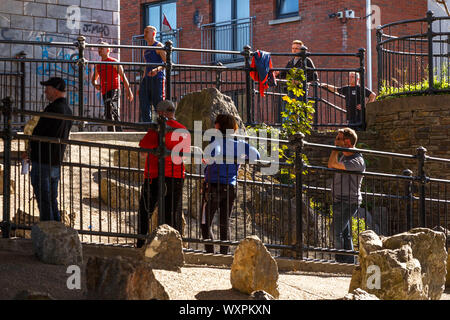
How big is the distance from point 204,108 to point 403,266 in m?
6.20

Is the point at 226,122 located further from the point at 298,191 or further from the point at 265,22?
the point at 265,22

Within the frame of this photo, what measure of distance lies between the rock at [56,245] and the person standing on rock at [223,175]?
2206 millimetres

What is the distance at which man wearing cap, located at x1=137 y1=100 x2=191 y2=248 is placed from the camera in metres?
8.35

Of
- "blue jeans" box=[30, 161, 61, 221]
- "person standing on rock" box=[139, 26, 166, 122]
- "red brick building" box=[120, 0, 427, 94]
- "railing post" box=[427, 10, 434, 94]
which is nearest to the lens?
"blue jeans" box=[30, 161, 61, 221]

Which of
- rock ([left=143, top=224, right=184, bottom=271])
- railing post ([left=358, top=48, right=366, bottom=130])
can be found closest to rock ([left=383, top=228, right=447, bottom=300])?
rock ([left=143, top=224, right=184, bottom=271])

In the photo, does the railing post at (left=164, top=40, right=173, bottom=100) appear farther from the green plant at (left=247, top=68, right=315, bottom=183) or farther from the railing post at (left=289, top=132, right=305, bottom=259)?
the railing post at (left=289, top=132, right=305, bottom=259)

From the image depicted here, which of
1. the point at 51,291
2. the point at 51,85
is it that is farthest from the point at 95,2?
the point at 51,291

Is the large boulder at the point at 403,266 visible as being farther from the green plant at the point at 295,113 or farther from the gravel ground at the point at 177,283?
the green plant at the point at 295,113

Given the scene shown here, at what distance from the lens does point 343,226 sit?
9727 mm

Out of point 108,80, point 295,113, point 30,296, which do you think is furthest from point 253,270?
point 108,80

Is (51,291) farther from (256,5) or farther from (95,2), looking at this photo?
(256,5)

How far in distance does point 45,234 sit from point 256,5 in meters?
16.7

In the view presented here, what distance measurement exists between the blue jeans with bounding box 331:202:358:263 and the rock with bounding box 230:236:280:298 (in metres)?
3.10

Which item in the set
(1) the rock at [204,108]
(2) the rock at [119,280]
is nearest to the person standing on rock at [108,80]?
(1) the rock at [204,108]
